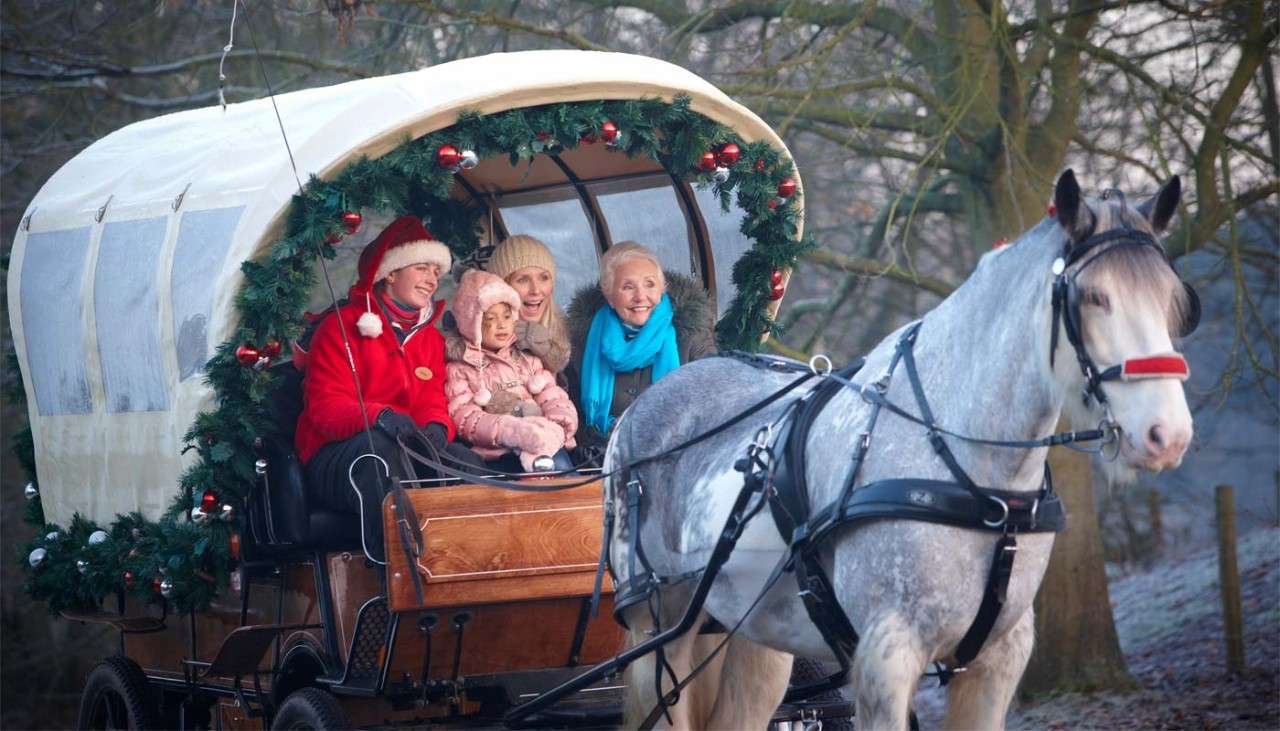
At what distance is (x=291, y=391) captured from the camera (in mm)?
A: 6094

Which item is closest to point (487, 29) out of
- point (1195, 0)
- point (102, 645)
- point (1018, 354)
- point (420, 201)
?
point (420, 201)

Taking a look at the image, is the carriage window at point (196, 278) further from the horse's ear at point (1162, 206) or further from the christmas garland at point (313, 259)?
the horse's ear at point (1162, 206)

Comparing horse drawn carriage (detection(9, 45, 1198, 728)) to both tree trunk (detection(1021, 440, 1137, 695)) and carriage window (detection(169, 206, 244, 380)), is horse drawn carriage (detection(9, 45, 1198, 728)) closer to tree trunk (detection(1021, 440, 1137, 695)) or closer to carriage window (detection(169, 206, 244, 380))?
carriage window (detection(169, 206, 244, 380))

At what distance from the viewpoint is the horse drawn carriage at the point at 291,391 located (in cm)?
536

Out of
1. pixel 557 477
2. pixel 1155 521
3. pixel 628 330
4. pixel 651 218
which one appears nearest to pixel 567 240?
pixel 651 218

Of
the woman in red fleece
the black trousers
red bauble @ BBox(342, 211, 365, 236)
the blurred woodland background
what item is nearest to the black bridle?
the woman in red fleece

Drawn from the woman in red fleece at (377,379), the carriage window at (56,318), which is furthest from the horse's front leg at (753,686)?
the carriage window at (56,318)

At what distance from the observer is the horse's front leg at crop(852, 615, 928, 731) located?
3.59 metres

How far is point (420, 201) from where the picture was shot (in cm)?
741

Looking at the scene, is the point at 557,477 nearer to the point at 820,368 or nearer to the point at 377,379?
the point at 377,379

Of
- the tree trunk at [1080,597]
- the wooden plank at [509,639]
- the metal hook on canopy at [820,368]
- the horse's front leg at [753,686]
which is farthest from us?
the tree trunk at [1080,597]

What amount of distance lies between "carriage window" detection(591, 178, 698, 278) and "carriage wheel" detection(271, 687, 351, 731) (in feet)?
8.34

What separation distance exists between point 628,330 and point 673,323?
0.30 meters

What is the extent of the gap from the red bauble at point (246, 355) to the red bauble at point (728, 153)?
198 cm
